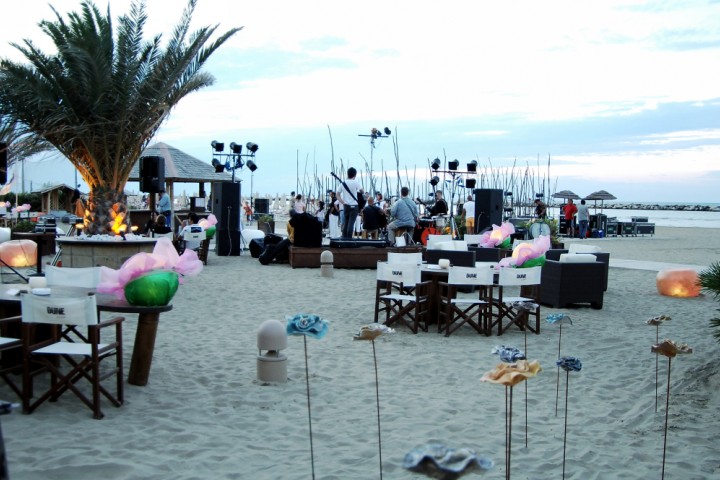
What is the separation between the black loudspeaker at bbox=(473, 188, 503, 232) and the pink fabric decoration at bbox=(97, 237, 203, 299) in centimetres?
1207

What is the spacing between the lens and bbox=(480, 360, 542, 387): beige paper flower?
256 cm

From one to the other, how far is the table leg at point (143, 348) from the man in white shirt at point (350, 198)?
8.42 metres

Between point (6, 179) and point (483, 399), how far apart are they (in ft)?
21.3

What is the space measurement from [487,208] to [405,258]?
888 centimetres

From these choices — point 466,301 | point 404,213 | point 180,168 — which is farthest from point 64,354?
point 180,168

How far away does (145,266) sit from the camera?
4762 millimetres

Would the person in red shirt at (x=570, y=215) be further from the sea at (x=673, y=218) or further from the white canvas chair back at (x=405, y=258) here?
the white canvas chair back at (x=405, y=258)

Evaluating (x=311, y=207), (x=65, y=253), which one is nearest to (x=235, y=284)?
(x=65, y=253)

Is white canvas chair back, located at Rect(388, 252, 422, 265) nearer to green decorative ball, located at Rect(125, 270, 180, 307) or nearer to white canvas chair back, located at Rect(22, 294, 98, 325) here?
green decorative ball, located at Rect(125, 270, 180, 307)

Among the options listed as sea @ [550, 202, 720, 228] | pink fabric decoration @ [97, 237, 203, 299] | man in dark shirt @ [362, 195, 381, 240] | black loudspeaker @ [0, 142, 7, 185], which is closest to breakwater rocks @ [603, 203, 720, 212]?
sea @ [550, 202, 720, 228]

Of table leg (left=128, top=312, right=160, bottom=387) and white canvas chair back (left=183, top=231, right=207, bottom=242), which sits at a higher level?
white canvas chair back (left=183, top=231, right=207, bottom=242)

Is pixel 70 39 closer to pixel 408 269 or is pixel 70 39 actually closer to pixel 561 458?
pixel 408 269

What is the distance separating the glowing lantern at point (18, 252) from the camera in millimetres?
11453

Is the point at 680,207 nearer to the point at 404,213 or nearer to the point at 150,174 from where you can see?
the point at 404,213
